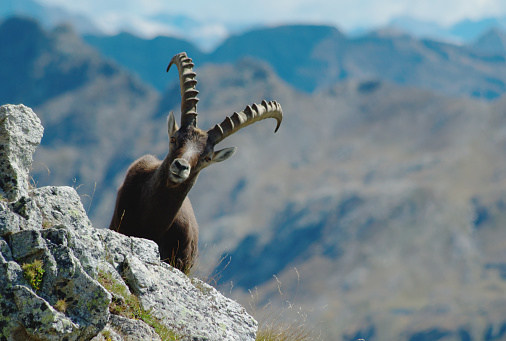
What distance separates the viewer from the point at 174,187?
1331 cm

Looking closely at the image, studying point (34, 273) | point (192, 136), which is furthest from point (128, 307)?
point (192, 136)

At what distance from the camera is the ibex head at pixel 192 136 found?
12.8 metres

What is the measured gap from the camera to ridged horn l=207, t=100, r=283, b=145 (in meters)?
14.3

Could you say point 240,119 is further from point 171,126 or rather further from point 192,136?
point 171,126

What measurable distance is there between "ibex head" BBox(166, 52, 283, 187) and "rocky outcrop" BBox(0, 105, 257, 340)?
2.55 meters

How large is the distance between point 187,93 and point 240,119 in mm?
1452

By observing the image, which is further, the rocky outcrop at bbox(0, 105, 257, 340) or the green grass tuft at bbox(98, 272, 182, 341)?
the green grass tuft at bbox(98, 272, 182, 341)

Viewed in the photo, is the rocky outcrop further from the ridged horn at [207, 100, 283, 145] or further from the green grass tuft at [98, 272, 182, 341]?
the ridged horn at [207, 100, 283, 145]

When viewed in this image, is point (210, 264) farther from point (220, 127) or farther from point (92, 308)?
point (92, 308)

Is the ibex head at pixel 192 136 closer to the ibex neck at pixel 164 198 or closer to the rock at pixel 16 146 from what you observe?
the ibex neck at pixel 164 198

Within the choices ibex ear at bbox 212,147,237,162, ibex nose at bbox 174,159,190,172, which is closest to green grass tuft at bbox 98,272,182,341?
ibex nose at bbox 174,159,190,172

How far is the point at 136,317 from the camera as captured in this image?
879 centimetres

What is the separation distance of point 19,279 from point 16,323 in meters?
0.50

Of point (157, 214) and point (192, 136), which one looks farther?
point (192, 136)
